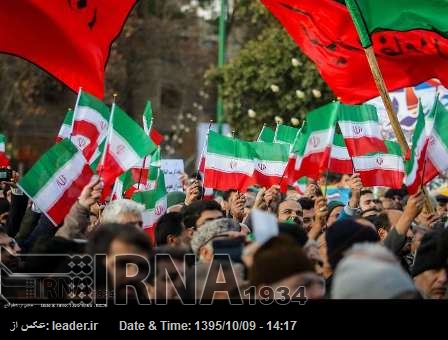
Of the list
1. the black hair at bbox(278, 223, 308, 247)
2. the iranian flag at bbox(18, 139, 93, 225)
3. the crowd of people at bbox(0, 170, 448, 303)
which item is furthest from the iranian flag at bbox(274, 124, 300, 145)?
the black hair at bbox(278, 223, 308, 247)

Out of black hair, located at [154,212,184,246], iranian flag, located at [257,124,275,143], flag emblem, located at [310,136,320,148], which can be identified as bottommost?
black hair, located at [154,212,184,246]

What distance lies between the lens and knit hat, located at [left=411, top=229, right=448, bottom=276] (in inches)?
227

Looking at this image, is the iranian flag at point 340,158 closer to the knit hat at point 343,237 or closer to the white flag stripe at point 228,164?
the white flag stripe at point 228,164

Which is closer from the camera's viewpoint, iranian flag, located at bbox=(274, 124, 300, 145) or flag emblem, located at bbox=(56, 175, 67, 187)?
flag emblem, located at bbox=(56, 175, 67, 187)

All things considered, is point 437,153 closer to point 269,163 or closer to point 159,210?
point 159,210

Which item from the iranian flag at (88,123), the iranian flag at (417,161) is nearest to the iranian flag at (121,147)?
the iranian flag at (88,123)

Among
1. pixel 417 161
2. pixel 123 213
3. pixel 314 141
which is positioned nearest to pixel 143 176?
pixel 314 141

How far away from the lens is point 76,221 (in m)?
6.63

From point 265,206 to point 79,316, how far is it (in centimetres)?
500

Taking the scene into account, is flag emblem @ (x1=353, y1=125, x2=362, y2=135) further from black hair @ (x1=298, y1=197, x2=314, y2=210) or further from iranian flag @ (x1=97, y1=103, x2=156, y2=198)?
iranian flag @ (x1=97, y1=103, x2=156, y2=198)

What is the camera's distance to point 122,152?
8.45 metres

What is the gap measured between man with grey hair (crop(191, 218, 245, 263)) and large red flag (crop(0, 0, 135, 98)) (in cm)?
342

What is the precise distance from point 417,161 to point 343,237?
2.13 meters

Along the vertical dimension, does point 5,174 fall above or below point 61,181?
above
